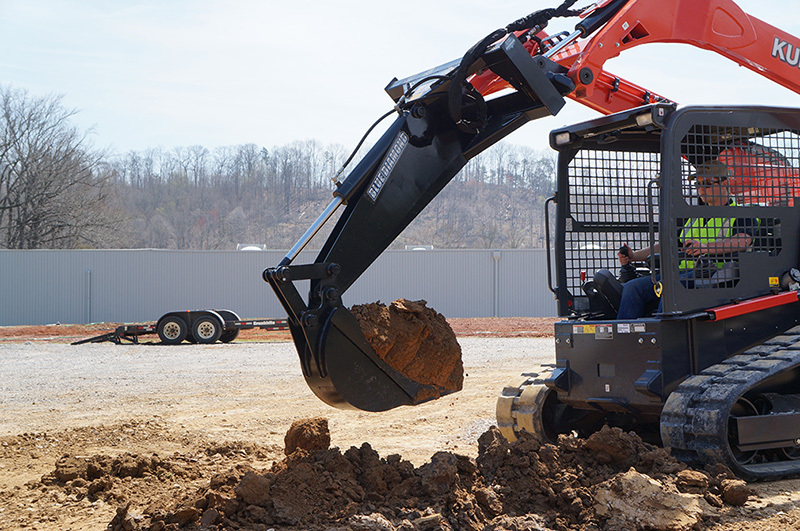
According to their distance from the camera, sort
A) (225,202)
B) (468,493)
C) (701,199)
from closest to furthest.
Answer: (468,493)
(701,199)
(225,202)

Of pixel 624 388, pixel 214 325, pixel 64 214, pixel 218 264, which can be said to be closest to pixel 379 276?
pixel 218 264

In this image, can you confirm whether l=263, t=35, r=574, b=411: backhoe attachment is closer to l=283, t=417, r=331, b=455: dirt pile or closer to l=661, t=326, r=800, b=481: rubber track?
l=283, t=417, r=331, b=455: dirt pile

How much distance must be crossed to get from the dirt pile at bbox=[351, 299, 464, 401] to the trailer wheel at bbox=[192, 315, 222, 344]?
16.4 m

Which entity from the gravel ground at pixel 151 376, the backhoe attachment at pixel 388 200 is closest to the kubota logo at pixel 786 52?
the backhoe attachment at pixel 388 200

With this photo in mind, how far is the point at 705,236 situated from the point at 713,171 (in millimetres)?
511

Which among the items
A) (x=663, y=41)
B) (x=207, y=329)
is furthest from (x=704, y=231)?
(x=207, y=329)

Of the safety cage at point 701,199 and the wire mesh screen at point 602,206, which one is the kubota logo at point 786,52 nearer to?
the safety cage at point 701,199

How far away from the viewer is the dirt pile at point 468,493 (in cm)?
434

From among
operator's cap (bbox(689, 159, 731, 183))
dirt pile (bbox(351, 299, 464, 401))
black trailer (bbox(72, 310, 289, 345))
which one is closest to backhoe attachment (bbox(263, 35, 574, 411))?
dirt pile (bbox(351, 299, 464, 401))

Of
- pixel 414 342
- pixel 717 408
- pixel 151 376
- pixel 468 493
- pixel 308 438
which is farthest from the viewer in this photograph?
pixel 151 376

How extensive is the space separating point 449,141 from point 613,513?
8.76 feet

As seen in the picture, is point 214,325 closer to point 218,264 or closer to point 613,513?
point 218,264

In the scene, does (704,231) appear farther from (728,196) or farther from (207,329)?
(207,329)

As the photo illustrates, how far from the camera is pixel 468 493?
4680mm
